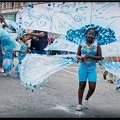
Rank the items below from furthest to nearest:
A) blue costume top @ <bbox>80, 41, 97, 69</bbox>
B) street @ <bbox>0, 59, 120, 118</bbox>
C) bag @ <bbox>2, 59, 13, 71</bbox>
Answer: bag @ <bbox>2, 59, 13, 71</bbox> → blue costume top @ <bbox>80, 41, 97, 69</bbox> → street @ <bbox>0, 59, 120, 118</bbox>

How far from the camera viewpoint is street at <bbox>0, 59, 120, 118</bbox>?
5734 mm

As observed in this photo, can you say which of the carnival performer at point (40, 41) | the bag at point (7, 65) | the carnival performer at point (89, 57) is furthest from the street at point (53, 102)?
the carnival performer at point (40, 41)

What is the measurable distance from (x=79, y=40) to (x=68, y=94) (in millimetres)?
2114

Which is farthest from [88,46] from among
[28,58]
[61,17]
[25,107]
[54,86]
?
[54,86]

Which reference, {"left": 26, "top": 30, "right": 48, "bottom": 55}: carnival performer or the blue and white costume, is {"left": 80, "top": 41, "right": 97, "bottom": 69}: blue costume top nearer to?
the blue and white costume

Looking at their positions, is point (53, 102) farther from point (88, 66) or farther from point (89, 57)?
point (89, 57)

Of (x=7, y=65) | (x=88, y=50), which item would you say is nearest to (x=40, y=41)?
(x=88, y=50)

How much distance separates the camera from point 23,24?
576 centimetres

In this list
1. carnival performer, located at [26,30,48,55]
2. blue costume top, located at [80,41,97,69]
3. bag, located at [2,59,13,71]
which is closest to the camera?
blue costume top, located at [80,41,97,69]

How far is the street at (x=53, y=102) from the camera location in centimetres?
573

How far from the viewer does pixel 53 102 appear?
665 centimetres

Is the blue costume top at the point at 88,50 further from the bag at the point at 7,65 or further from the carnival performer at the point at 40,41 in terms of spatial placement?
the bag at the point at 7,65

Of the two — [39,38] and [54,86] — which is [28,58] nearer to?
[39,38]

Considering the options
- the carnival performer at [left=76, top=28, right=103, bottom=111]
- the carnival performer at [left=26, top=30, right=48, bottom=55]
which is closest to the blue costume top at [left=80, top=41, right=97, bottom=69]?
the carnival performer at [left=76, top=28, right=103, bottom=111]
